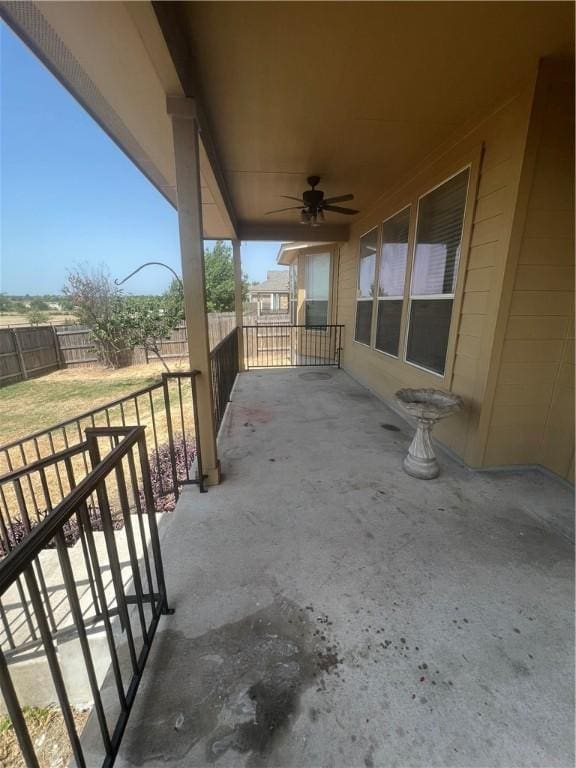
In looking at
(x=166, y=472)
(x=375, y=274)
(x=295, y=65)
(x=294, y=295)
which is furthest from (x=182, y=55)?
(x=294, y=295)

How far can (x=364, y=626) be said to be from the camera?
1.38 m

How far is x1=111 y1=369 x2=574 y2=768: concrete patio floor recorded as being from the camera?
102cm

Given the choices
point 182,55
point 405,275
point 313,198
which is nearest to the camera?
point 182,55

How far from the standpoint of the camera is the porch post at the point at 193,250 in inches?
76.2

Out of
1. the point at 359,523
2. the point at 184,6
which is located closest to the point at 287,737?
the point at 359,523

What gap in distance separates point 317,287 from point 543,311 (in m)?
5.39

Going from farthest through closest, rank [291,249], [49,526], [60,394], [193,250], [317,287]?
[60,394]
[291,249]
[317,287]
[193,250]
[49,526]

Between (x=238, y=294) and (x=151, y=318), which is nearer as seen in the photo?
(x=238, y=294)

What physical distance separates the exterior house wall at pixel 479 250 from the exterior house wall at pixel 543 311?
79mm

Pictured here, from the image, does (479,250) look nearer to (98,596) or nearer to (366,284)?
(366,284)

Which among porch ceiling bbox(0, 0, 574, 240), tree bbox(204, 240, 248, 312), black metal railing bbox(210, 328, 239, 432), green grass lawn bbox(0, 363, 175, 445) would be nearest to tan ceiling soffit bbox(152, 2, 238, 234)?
porch ceiling bbox(0, 0, 574, 240)

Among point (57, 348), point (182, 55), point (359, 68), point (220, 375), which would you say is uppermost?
point (359, 68)

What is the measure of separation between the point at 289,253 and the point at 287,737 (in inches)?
328

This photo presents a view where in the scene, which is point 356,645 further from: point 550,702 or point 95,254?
point 95,254
